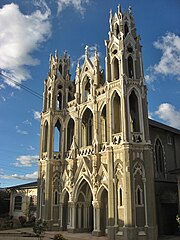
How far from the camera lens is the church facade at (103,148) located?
26.1 metres

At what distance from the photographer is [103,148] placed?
3064 cm

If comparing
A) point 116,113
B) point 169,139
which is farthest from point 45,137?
point 169,139

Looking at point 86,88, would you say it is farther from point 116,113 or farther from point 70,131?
point 116,113

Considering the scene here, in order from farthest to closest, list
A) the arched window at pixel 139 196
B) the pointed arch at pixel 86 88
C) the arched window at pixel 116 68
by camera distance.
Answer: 1. the pointed arch at pixel 86 88
2. the arched window at pixel 116 68
3. the arched window at pixel 139 196

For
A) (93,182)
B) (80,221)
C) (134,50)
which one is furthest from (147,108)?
(80,221)

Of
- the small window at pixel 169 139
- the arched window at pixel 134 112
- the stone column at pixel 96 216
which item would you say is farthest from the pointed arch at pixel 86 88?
the stone column at pixel 96 216

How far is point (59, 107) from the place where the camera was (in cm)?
3978

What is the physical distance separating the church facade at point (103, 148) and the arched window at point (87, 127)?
0.44 feet

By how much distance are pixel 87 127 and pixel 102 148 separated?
21.4ft

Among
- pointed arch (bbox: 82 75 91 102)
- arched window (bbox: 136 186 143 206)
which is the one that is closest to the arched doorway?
arched window (bbox: 136 186 143 206)

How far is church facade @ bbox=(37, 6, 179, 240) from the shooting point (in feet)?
85.7

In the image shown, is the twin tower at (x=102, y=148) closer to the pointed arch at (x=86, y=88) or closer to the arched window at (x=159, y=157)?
the pointed arch at (x=86, y=88)

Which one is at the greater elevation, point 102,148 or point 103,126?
point 103,126

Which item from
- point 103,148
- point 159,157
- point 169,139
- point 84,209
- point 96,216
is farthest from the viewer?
point 169,139
